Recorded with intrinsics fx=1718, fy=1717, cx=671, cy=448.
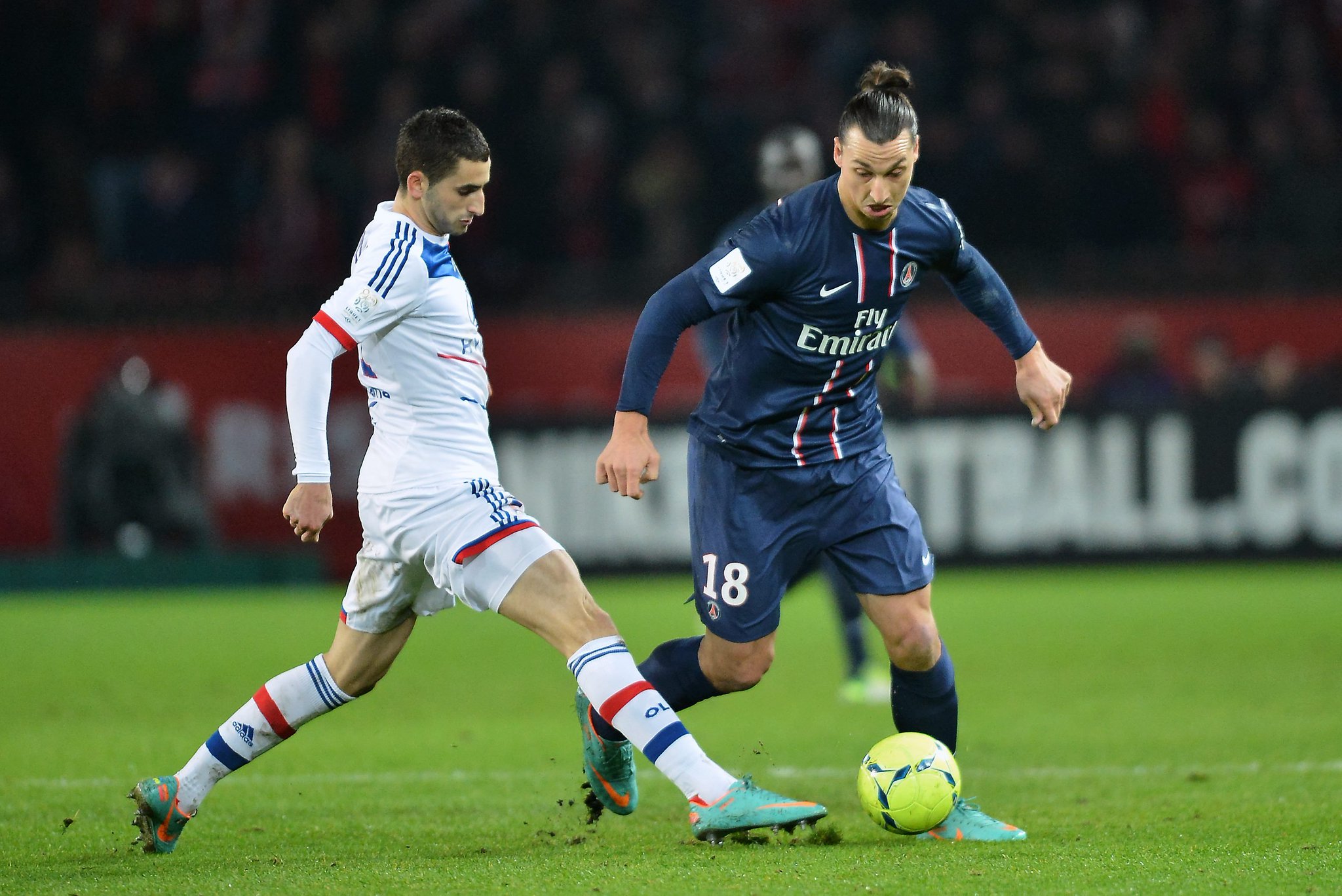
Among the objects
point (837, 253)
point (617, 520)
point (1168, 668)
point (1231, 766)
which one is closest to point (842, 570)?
point (837, 253)

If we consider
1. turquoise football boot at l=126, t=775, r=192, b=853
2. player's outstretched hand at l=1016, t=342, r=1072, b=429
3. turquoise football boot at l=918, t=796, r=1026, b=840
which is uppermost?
player's outstretched hand at l=1016, t=342, r=1072, b=429

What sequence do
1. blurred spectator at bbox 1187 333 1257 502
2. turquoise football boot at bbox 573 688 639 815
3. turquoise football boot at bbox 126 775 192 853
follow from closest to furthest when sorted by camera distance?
turquoise football boot at bbox 126 775 192 853
turquoise football boot at bbox 573 688 639 815
blurred spectator at bbox 1187 333 1257 502

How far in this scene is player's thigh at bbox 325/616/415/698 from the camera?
16.3 ft

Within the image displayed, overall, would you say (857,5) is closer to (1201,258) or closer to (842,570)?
(1201,258)

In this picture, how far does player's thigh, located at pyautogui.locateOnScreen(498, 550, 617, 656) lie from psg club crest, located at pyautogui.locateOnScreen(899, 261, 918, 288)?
124 cm

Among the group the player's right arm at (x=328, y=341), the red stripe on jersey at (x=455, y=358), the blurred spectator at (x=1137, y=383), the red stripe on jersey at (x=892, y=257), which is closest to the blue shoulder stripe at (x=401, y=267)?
the player's right arm at (x=328, y=341)

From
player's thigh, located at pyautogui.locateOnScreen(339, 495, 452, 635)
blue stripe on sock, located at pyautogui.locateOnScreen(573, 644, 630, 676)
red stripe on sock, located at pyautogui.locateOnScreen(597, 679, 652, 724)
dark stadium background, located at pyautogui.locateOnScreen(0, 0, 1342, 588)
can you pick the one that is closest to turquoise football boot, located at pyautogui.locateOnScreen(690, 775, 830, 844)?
red stripe on sock, located at pyautogui.locateOnScreen(597, 679, 652, 724)

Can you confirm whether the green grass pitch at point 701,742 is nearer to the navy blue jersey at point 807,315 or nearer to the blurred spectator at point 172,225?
the navy blue jersey at point 807,315

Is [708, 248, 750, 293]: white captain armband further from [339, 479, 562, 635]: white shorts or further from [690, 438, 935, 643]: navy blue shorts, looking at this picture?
[339, 479, 562, 635]: white shorts

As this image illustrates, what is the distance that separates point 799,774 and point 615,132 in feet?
34.8

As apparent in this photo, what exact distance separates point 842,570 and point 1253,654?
16.3ft

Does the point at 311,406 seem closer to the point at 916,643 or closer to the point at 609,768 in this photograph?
the point at 609,768

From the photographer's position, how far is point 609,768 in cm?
510

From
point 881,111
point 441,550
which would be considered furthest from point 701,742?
point 881,111
